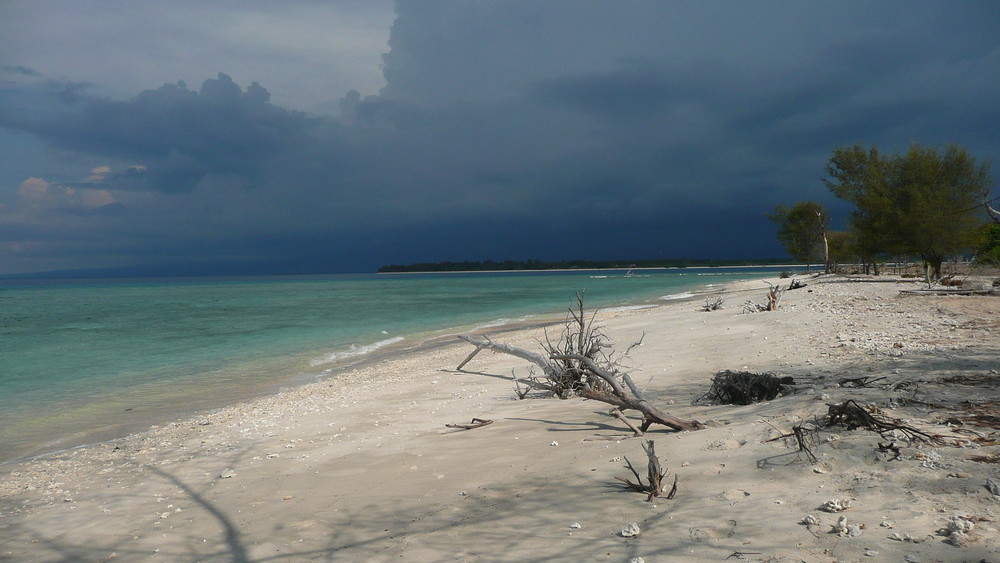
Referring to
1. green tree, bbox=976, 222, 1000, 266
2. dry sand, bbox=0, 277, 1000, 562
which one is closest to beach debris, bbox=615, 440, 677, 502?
dry sand, bbox=0, 277, 1000, 562

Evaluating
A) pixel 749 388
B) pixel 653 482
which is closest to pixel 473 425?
pixel 749 388

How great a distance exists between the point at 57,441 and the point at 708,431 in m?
10.7

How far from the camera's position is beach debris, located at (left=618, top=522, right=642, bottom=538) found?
3.49 meters

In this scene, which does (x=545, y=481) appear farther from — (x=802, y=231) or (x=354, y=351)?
(x=802, y=231)

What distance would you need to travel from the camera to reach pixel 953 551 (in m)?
2.76

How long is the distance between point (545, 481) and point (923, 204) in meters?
34.6

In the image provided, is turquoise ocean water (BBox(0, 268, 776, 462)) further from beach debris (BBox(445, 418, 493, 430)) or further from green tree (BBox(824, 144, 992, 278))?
green tree (BBox(824, 144, 992, 278))

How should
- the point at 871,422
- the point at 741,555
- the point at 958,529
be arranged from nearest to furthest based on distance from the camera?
1. the point at 958,529
2. the point at 741,555
3. the point at 871,422

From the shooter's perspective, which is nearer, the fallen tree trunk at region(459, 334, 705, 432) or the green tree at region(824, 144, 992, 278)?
the fallen tree trunk at region(459, 334, 705, 432)

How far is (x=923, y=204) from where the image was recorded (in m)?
30.1

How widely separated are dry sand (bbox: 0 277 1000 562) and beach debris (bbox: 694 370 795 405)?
0.28 m

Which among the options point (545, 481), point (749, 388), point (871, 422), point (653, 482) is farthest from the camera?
point (749, 388)

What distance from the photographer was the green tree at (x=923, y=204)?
1171 inches

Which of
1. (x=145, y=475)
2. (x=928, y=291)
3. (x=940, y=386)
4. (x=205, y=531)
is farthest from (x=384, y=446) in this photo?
(x=928, y=291)
